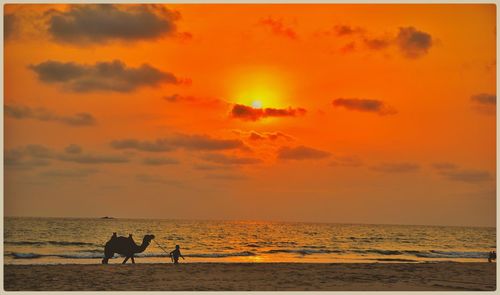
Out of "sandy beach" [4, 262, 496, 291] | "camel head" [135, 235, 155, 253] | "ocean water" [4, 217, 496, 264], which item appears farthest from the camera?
"ocean water" [4, 217, 496, 264]

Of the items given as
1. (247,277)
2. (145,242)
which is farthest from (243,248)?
(247,277)

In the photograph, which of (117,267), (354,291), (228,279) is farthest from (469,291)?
(117,267)

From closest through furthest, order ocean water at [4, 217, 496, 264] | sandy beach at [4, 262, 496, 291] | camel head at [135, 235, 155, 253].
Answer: sandy beach at [4, 262, 496, 291]
camel head at [135, 235, 155, 253]
ocean water at [4, 217, 496, 264]

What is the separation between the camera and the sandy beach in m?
25.8

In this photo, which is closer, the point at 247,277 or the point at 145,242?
the point at 247,277

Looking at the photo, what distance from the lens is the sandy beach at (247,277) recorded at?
2581cm

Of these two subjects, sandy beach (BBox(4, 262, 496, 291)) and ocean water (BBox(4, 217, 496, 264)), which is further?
ocean water (BBox(4, 217, 496, 264))

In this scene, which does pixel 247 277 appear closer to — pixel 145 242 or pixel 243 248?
pixel 145 242

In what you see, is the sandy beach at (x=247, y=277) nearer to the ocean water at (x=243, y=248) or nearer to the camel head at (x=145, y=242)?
the camel head at (x=145, y=242)

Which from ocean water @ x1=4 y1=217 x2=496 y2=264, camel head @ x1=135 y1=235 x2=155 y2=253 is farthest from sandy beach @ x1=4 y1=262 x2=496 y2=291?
ocean water @ x1=4 y1=217 x2=496 y2=264

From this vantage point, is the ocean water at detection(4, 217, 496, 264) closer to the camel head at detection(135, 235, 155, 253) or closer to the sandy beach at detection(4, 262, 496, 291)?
the camel head at detection(135, 235, 155, 253)

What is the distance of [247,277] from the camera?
95.2 feet

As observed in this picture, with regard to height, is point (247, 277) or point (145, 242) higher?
point (145, 242)

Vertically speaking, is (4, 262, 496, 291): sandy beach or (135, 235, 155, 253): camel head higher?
(135, 235, 155, 253): camel head
